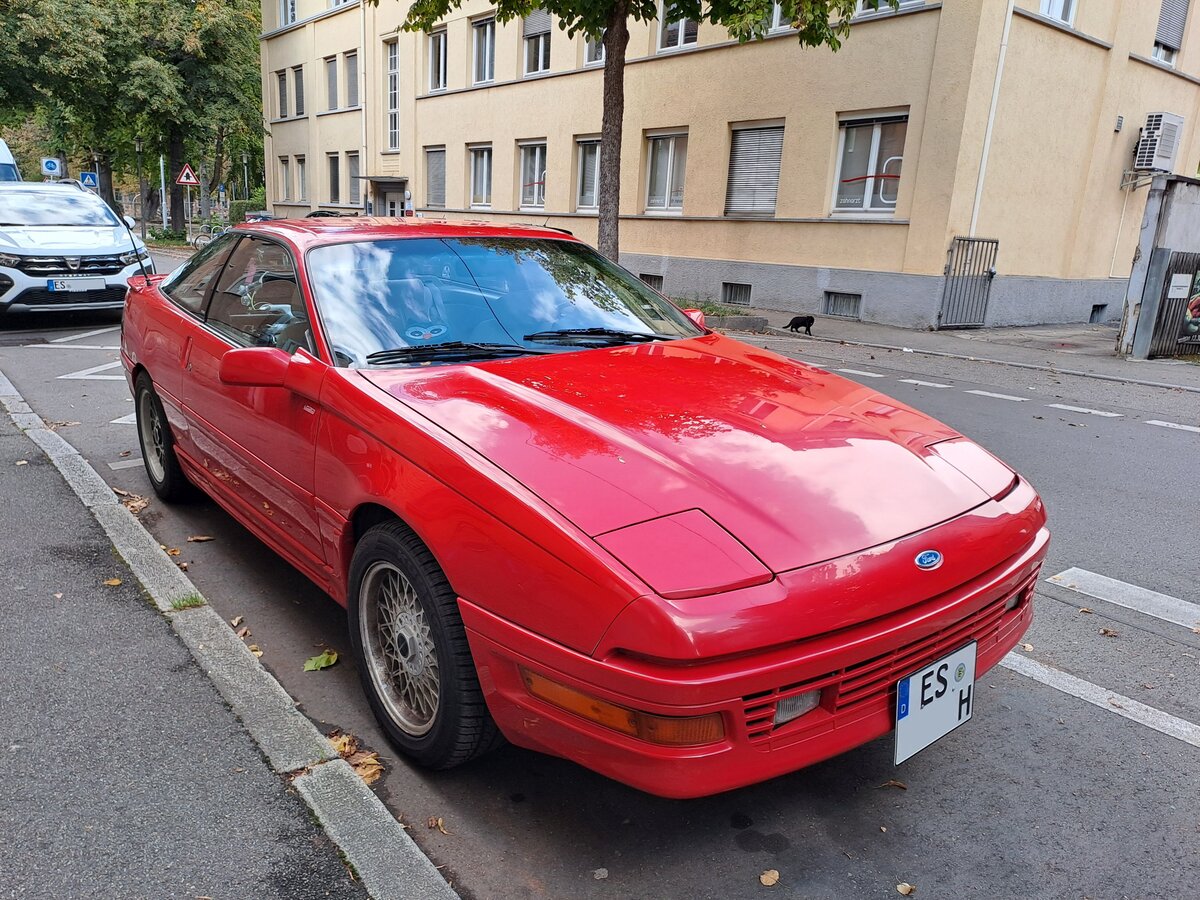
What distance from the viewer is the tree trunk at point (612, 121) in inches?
516

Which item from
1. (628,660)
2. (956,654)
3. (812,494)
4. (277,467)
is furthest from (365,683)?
(956,654)

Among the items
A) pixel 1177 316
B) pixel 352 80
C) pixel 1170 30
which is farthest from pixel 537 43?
pixel 1177 316

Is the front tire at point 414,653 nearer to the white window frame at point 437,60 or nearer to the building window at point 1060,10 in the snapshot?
the building window at point 1060,10

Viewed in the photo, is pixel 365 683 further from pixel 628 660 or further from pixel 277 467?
pixel 628 660

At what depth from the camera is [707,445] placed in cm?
246

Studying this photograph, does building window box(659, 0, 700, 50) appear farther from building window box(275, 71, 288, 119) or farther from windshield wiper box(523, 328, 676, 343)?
building window box(275, 71, 288, 119)

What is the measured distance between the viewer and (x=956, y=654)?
2338 millimetres

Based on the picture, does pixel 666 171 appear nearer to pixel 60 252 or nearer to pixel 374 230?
pixel 60 252

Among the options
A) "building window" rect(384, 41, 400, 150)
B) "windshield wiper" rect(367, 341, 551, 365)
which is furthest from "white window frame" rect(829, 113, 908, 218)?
"building window" rect(384, 41, 400, 150)

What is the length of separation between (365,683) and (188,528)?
2.23m

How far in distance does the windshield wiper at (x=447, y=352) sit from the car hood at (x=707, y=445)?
0.10 metres

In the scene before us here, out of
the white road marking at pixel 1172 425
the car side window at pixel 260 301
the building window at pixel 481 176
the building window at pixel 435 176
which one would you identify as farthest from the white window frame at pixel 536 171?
the car side window at pixel 260 301

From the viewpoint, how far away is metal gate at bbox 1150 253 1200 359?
12.1 meters

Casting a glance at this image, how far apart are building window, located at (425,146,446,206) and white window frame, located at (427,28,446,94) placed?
1711 millimetres
